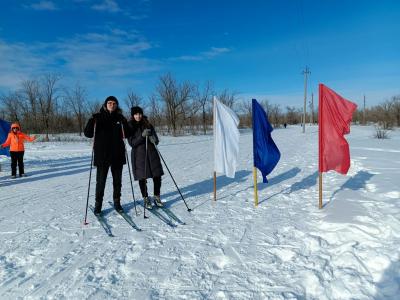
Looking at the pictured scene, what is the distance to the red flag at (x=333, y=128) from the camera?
487 cm

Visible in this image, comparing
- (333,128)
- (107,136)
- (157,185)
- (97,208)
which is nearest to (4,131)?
(97,208)

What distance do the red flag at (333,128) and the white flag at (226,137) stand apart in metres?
1.55

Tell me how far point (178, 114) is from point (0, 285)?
4285cm

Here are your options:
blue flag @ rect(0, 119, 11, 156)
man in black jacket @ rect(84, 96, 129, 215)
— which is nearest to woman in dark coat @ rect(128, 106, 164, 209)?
man in black jacket @ rect(84, 96, 129, 215)

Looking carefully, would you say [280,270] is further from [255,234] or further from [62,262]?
[62,262]

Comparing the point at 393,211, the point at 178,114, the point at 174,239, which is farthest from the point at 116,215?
the point at 178,114

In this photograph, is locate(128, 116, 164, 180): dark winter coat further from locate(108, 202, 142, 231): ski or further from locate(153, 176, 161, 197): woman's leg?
locate(108, 202, 142, 231): ski

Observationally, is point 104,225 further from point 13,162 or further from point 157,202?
point 13,162

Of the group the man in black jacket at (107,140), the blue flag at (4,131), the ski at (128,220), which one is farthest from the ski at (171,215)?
the blue flag at (4,131)

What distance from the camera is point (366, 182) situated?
6.76 metres

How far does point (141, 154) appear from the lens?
530 centimetres

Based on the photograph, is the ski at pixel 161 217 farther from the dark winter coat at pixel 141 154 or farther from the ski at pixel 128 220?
the dark winter coat at pixel 141 154

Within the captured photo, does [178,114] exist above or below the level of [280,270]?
above

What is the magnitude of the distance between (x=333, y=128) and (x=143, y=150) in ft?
11.4
